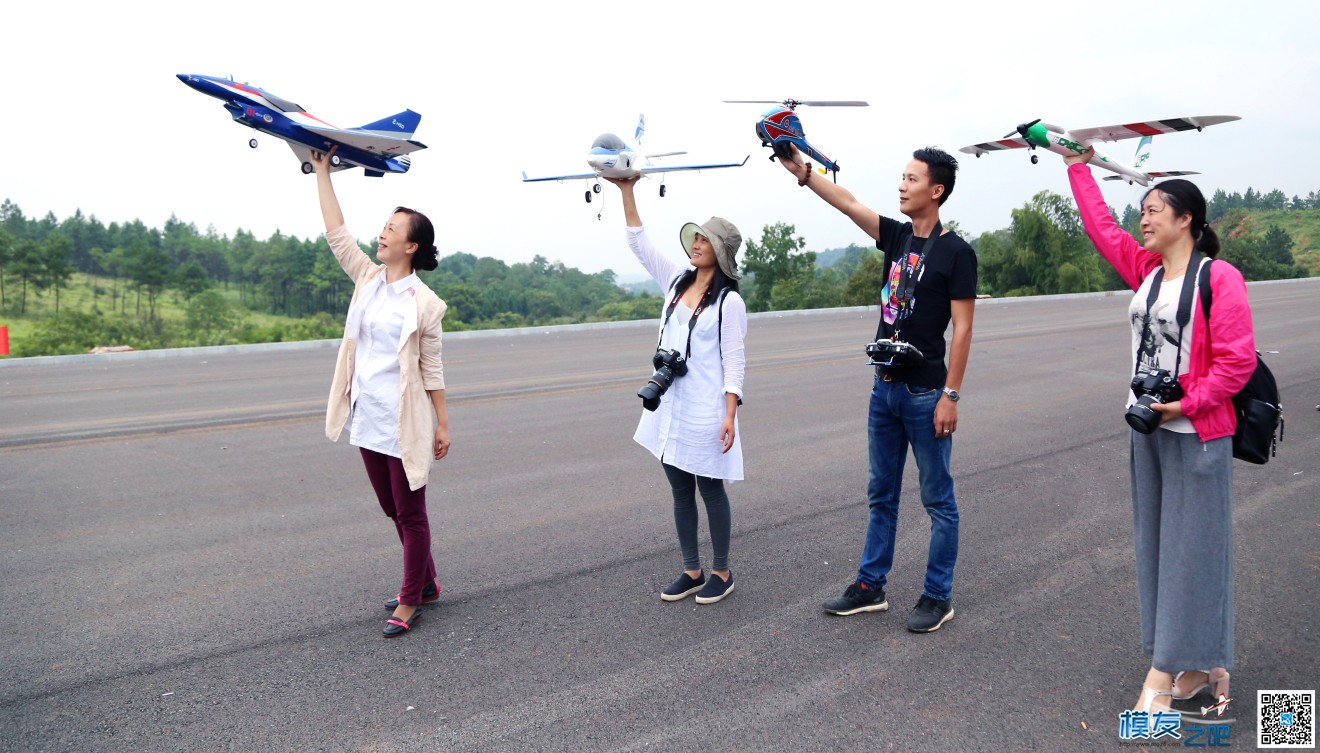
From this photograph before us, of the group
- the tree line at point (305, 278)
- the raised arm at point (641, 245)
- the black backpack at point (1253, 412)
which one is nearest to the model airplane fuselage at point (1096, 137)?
the black backpack at point (1253, 412)

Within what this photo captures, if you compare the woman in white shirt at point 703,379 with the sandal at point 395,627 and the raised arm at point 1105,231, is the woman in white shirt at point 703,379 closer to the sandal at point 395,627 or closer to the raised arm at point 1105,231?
the sandal at point 395,627

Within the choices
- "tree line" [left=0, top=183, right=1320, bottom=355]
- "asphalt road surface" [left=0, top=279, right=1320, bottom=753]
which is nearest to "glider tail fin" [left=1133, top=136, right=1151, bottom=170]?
"asphalt road surface" [left=0, top=279, right=1320, bottom=753]

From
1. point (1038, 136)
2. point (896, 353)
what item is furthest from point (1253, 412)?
point (1038, 136)

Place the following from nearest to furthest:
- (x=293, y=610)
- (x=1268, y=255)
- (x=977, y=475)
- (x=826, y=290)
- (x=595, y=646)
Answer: (x=595, y=646) < (x=293, y=610) < (x=977, y=475) < (x=826, y=290) < (x=1268, y=255)

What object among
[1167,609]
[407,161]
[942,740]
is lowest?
[942,740]

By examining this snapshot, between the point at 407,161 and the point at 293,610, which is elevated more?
the point at 407,161

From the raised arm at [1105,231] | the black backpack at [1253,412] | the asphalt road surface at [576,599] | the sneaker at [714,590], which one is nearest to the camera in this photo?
the black backpack at [1253,412]

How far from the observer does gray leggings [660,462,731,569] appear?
4.59 m

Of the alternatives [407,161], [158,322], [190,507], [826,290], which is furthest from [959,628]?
[826,290]

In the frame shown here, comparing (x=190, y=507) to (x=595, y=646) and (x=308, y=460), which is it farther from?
(x=595, y=646)

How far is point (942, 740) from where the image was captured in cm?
328

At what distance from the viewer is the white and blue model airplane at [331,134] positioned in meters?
4.66

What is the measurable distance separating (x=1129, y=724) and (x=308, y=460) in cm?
686

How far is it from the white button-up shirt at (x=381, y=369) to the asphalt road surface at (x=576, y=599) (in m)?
0.95
